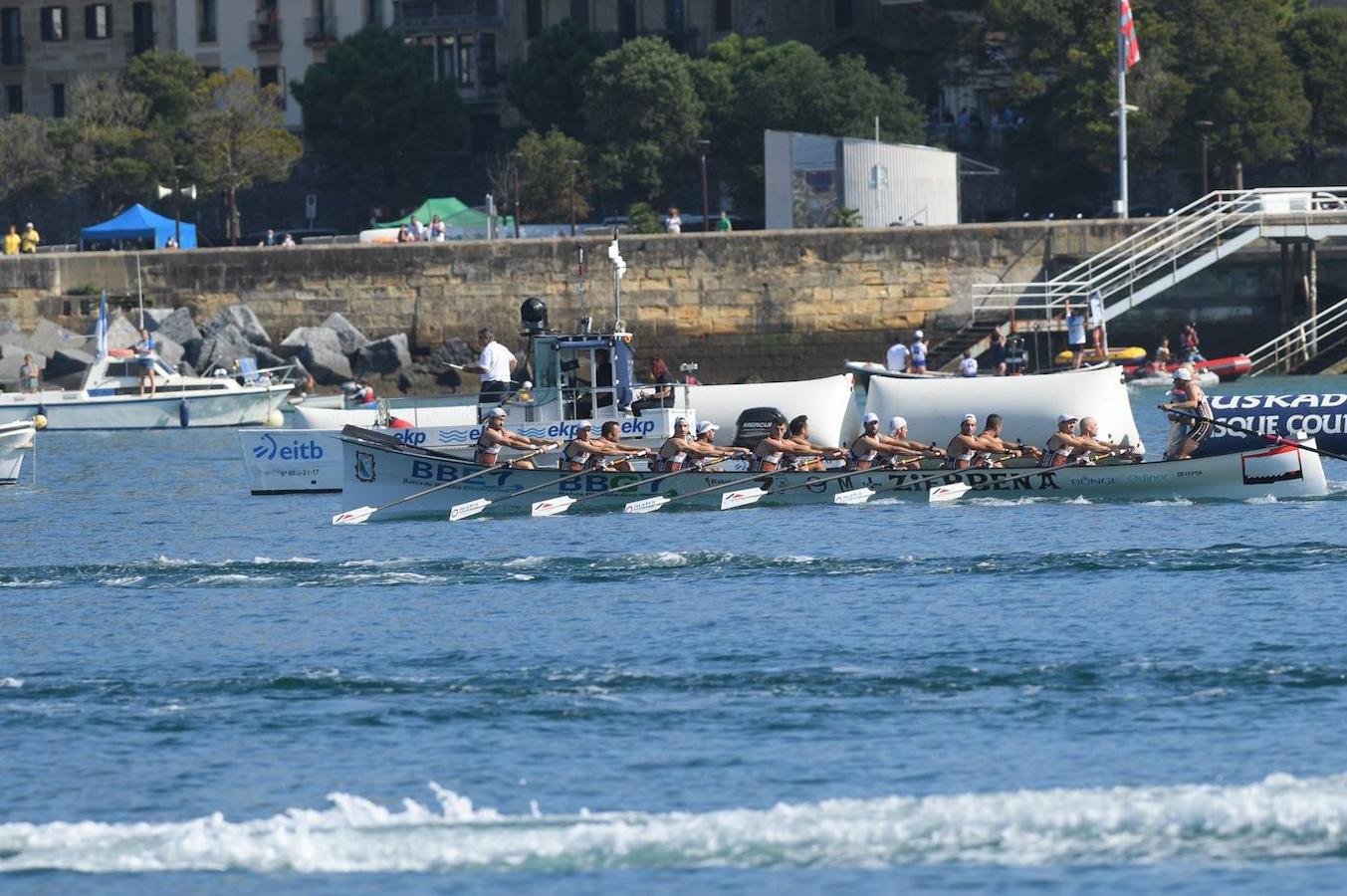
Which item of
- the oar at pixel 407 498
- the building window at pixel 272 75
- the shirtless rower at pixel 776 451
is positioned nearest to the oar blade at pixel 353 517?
the oar at pixel 407 498

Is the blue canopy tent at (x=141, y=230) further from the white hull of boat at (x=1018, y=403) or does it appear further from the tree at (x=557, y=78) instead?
the white hull of boat at (x=1018, y=403)

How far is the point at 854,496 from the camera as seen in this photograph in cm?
3072

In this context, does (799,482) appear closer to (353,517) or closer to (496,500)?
(496,500)

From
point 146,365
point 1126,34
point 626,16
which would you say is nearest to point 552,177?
point 626,16

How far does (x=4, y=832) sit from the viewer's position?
50.6ft

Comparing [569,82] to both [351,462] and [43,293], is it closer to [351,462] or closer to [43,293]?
[43,293]

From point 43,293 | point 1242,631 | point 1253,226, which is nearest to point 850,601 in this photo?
point 1242,631

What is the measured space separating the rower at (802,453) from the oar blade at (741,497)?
0.56 meters

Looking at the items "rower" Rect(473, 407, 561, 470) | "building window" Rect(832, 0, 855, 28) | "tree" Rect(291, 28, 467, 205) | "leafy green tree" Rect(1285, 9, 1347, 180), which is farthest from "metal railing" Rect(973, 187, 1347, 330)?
"tree" Rect(291, 28, 467, 205)

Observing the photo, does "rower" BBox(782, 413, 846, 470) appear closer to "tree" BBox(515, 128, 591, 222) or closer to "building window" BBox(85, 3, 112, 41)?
"tree" BBox(515, 128, 591, 222)

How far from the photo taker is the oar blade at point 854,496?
101ft

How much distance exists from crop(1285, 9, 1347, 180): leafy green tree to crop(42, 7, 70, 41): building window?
46851 mm

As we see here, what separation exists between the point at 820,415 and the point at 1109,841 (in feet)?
62.3

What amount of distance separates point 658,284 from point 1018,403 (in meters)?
27.9
